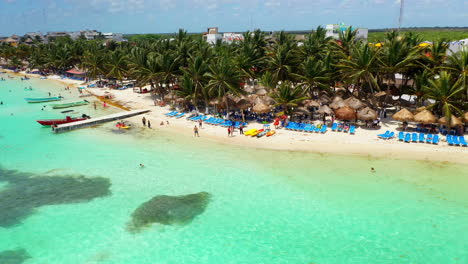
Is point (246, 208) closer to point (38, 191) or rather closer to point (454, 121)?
point (38, 191)

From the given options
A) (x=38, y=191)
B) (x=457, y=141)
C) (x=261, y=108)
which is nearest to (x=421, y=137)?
(x=457, y=141)

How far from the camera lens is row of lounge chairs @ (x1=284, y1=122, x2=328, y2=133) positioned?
90.2 feet

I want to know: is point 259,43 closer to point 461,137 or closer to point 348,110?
point 348,110

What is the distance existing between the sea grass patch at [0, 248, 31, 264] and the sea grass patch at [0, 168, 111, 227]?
2.46 meters

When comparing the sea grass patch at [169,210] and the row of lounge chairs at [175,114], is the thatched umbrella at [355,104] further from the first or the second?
the row of lounge chairs at [175,114]

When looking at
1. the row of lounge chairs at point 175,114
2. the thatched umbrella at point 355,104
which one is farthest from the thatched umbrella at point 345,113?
the row of lounge chairs at point 175,114

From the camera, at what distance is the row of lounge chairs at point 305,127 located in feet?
90.2

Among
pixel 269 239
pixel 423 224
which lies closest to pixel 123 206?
pixel 269 239

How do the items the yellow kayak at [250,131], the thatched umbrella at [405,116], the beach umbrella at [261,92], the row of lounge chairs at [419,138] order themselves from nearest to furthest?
the row of lounge chairs at [419,138], the thatched umbrella at [405,116], the yellow kayak at [250,131], the beach umbrella at [261,92]

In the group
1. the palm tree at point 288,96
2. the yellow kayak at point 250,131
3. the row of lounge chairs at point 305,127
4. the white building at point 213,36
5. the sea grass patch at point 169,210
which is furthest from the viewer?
the white building at point 213,36

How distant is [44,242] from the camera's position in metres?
15.0

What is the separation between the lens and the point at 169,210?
55.8 feet

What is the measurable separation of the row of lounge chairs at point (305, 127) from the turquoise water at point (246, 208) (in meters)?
4.64

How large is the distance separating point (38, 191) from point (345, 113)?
24215 millimetres
